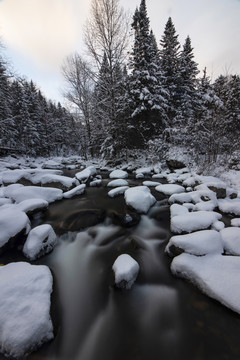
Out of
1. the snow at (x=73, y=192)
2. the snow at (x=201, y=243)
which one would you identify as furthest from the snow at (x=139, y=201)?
the snow at (x=73, y=192)

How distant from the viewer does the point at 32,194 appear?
481cm

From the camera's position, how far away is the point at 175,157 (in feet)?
31.6

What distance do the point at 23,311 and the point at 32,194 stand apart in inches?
149

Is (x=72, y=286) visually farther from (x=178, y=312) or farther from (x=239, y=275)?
(x=239, y=275)

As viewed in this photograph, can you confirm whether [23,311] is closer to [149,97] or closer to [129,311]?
[129,311]

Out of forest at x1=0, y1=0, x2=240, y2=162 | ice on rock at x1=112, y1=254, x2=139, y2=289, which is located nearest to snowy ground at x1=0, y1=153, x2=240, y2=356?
ice on rock at x1=112, y1=254, x2=139, y2=289

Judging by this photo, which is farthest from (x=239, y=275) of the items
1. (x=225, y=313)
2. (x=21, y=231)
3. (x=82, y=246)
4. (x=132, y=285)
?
(x=21, y=231)

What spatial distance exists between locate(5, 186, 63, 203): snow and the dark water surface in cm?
214

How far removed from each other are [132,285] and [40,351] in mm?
1256

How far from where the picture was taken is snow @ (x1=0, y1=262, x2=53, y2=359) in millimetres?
1421

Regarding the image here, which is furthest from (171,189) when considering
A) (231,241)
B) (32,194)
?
(32,194)

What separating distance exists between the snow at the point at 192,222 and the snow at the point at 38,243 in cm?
263

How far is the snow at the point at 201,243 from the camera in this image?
2404 mm

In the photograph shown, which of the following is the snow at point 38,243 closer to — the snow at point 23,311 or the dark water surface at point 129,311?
the dark water surface at point 129,311
